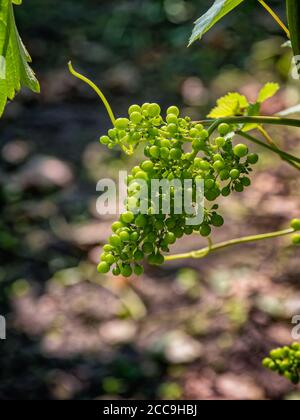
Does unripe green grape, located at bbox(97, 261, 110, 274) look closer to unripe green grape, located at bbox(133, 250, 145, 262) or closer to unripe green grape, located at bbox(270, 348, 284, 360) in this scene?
unripe green grape, located at bbox(133, 250, 145, 262)

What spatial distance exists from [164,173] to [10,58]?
0.27 m

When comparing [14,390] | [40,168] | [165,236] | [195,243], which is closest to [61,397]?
[14,390]

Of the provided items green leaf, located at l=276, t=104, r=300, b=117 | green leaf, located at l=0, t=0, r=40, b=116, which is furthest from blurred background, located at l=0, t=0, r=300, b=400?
green leaf, located at l=0, t=0, r=40, b=116

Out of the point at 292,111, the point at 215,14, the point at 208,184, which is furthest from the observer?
the point at 292,111

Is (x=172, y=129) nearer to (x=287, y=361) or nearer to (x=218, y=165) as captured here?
(x=218, y=165)

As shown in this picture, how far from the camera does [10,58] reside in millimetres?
709

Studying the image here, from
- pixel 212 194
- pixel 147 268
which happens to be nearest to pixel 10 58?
pixel 212 194

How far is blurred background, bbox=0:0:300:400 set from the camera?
181cm

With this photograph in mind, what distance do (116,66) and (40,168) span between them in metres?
0.94

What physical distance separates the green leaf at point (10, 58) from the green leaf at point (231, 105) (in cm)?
25

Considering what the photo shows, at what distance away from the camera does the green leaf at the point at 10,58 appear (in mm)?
698

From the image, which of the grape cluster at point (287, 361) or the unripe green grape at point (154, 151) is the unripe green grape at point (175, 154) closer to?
the unripe green grape at point (154, 151)

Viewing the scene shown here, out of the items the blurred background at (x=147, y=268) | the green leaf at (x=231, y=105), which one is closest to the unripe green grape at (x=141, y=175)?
the green leaf at (x=231, y=105)

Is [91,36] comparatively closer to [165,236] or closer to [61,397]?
[61,397]
